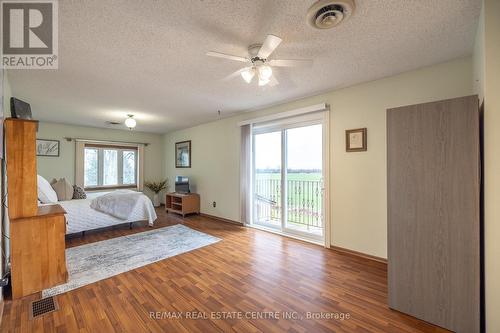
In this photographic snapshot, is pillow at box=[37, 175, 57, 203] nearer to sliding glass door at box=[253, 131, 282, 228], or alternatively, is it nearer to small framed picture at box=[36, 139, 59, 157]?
small framed picture at box=[36, 139, 59, 157]

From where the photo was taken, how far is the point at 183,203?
207 inches

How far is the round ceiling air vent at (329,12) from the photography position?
1.40 m

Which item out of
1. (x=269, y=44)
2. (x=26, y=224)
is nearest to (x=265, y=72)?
(x=269, y=44)

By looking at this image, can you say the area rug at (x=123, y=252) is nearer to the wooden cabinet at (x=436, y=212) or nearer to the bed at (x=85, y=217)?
the bed at (x=85, y=217)

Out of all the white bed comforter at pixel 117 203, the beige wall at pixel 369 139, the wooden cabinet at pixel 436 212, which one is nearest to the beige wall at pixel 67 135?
the white bed comforter at pixel 117 203

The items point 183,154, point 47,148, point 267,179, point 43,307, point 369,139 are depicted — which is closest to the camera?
point 43,307

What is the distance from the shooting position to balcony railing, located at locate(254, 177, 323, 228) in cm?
366

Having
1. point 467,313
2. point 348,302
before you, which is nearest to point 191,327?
point 348,302

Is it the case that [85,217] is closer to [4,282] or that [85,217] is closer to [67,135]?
[4,282]

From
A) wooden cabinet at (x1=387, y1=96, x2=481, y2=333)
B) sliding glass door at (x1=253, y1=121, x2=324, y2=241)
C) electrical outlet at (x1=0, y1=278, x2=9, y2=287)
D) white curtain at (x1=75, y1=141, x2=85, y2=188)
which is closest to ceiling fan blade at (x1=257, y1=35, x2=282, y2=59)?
wooden cabinet at (x1=387, y1=96, x2=481, y2=333)

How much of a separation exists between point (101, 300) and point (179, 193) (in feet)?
12.5

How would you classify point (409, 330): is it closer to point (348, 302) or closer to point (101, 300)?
point (348, 302)

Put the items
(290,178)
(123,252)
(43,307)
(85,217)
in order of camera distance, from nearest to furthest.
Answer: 1. (43,307)
2. (123,252)
3. (85,217)
4. (290,178)

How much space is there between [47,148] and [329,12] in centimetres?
648
